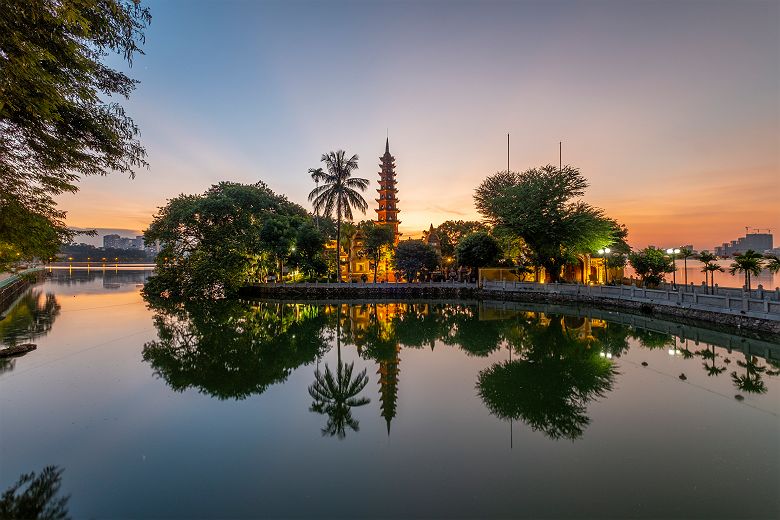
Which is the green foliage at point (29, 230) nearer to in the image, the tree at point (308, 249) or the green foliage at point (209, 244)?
the green foliage at point (209, 244)

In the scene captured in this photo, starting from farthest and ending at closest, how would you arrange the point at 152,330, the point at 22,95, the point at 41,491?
the point at 152,330 < the point at 22,95 < the point at 41,491

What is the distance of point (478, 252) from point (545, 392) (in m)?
27.3

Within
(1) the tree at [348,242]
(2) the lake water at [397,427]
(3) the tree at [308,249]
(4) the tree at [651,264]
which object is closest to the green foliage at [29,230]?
(2) the lake water at [397,427]

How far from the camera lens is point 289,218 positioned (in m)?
35.6

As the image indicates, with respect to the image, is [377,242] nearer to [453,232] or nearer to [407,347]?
[453,232]

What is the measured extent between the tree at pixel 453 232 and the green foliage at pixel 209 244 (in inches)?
876

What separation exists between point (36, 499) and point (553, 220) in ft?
109

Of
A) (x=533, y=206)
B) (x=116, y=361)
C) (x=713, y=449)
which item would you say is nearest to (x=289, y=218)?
(x=533, y=206)

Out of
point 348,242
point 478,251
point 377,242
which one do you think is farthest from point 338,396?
point 348,242

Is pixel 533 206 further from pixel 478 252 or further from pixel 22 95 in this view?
pixel 22 95

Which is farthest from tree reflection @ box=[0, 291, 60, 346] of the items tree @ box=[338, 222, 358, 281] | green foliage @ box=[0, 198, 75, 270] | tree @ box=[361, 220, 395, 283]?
tree @ box=[338, 222, 358, 281]

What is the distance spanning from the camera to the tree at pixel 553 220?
30891mm

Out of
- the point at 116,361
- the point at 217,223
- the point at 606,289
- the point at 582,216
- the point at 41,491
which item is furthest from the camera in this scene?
the point at 217,223

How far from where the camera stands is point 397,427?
7.09m
